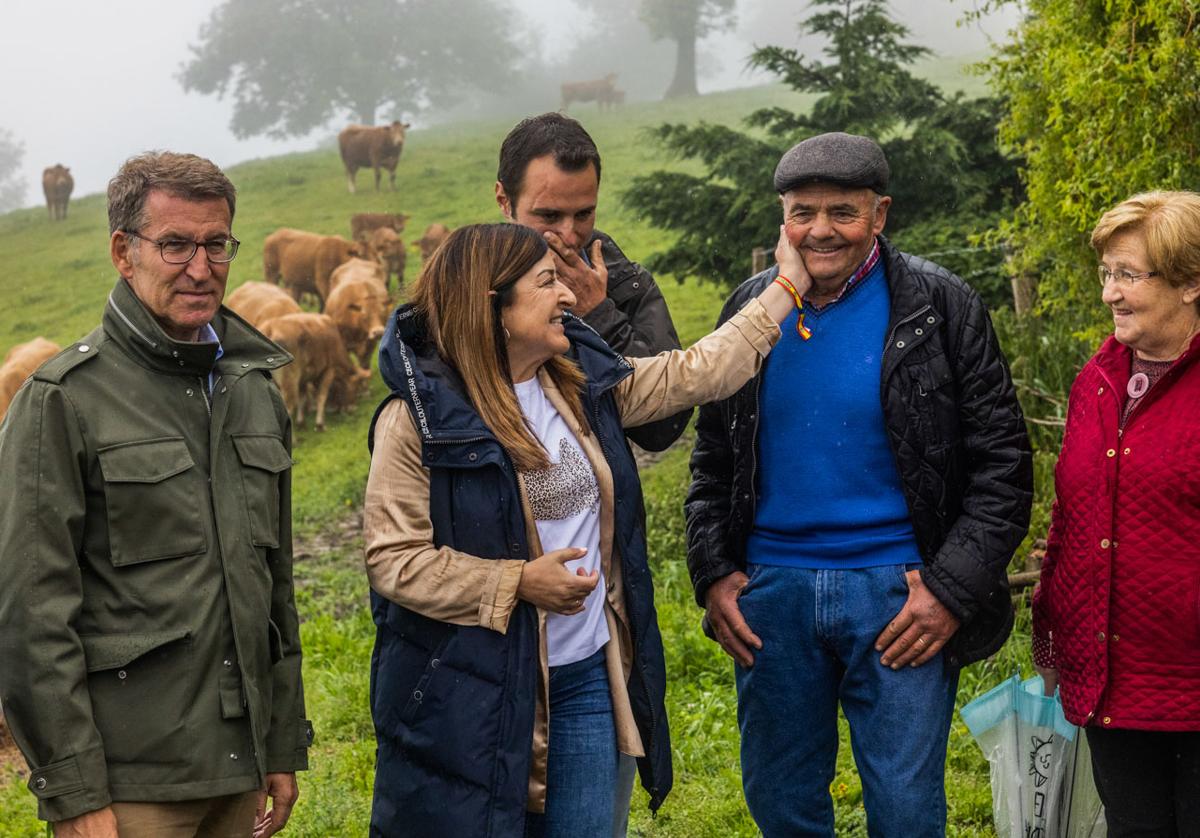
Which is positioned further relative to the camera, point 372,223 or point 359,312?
point 372,223

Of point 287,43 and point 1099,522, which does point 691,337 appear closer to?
point 1099,522

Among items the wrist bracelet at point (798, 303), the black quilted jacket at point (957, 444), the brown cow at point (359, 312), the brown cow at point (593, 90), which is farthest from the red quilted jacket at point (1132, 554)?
the brown cow at point (593, 90)

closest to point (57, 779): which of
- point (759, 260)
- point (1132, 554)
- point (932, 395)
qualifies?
point (932, 395)

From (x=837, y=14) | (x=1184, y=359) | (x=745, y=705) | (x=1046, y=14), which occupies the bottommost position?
(x=745, y=705)

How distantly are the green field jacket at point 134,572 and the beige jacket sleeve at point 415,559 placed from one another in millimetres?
282

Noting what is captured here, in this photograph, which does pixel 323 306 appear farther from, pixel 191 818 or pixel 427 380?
pixel 191 818

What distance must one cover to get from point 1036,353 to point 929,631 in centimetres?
541

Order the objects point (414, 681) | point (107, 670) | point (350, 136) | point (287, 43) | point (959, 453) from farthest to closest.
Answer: point (287, 43) < point (350, 136) < point (959, 453) < point (414, 681) < point (107, 670)

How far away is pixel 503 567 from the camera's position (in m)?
2.72

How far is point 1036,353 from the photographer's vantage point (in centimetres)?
804

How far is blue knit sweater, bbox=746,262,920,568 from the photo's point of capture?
320 cm

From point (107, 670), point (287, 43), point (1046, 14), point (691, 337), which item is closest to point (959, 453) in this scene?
point (107, 670)

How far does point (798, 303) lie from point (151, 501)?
166cm

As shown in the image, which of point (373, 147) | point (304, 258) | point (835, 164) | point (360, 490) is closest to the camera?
point (835, 164)
